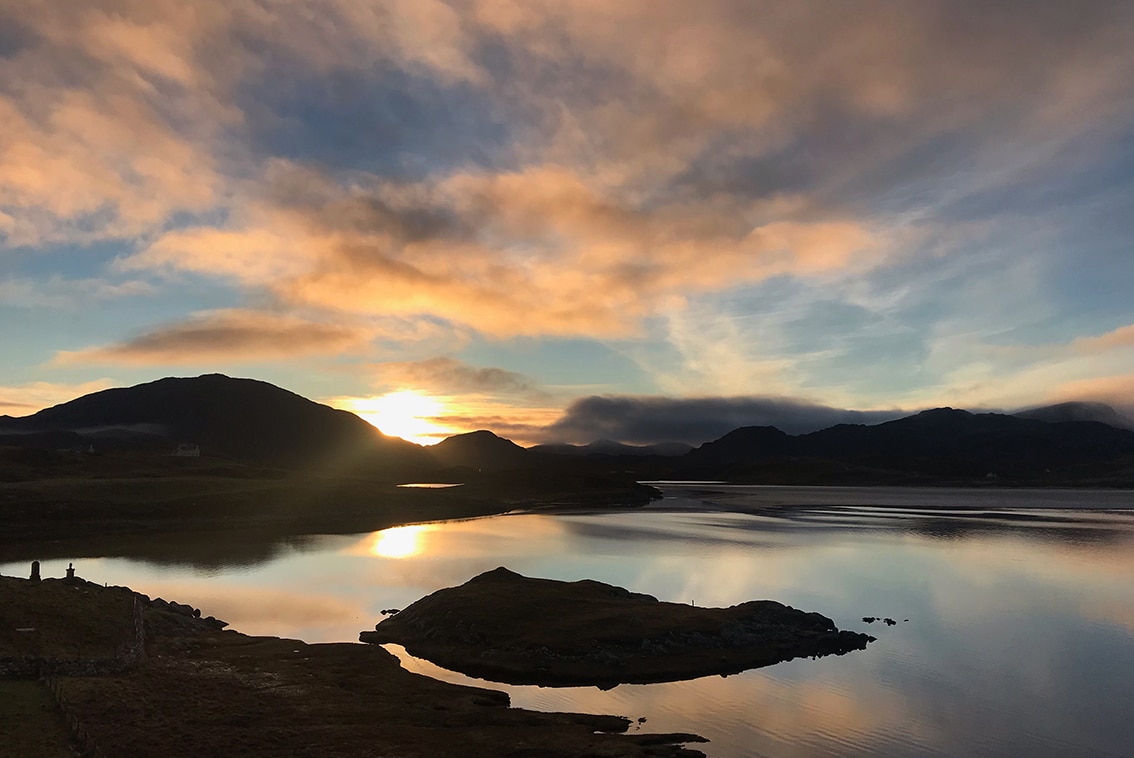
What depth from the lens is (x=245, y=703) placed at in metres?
35.5

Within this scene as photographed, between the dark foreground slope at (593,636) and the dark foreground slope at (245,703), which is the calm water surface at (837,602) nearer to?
the dark foreground slope at (593,636)

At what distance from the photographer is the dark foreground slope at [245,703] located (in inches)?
1175

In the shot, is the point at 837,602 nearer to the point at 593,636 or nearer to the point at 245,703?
the point at 593,636

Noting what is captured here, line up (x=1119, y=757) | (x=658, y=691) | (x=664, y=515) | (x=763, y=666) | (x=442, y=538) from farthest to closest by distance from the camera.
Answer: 1. (x=664, y=515)
2. (x=442, y=538)
3. (x=763, y=666)
4. (x=658, y=691)
5. (x=1119, y=757)

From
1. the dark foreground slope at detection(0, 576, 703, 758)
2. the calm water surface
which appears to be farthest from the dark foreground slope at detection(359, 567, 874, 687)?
the dark foreground slope at detection(0, 576, 703, 758)

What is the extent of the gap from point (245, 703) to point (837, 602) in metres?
56.2

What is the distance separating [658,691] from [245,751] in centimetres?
2482

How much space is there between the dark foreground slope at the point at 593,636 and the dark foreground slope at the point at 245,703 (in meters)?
6.78

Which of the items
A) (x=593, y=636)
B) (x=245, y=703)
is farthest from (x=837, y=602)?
(x=245, y=703)

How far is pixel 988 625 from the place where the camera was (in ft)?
195

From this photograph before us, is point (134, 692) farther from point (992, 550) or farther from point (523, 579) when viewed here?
point (992, 550)

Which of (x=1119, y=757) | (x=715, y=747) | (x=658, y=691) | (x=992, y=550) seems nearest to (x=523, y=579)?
(x=658, y=691)

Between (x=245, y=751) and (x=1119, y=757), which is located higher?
(x=245, y=751)

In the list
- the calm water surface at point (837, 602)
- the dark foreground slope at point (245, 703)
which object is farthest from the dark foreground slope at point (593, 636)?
the dark foreground slope at point (245, 703)
